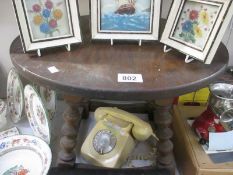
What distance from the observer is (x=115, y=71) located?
2.10 ft

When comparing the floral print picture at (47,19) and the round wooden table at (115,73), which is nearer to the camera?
the round wooden table at (115,73)

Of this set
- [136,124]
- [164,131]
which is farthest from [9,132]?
[164,131]

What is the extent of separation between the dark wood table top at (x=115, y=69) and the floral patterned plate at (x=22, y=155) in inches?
11.8

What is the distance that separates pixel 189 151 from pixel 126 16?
0.43 meters

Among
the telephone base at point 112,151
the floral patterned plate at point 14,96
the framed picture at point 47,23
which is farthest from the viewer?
the floral patterned plate at point 14,96

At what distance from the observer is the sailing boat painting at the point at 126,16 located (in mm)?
743

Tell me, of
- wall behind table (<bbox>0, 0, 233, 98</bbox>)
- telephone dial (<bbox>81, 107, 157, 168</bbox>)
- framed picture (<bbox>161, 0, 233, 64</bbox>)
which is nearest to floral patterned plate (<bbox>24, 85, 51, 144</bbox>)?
telephone dial (<bbox>81, 107, 157, 168</bbox>)

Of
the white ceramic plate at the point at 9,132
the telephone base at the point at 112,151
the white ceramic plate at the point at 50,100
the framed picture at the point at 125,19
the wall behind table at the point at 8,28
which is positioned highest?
the framed picture at the point at 125,19

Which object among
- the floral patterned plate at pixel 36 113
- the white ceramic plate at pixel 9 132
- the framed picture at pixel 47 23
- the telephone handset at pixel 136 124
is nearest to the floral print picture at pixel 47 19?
the framed picture at pixel 47 23

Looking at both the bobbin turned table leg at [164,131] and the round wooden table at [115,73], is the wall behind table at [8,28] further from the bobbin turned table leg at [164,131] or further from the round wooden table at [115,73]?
the bobbin turned table leg at [164,131]

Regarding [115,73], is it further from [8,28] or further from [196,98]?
[8,28]

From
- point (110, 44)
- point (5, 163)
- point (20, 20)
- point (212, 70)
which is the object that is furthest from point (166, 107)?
point (5, 163)

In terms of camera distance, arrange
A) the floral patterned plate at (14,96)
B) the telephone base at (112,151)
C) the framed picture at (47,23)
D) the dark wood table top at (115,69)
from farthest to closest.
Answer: the floral patterned plate at (14,96), the telephone base at (112,151), the framed picture at (47,23), the dark wood table top at (115,69)

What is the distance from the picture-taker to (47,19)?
27.8 inches
